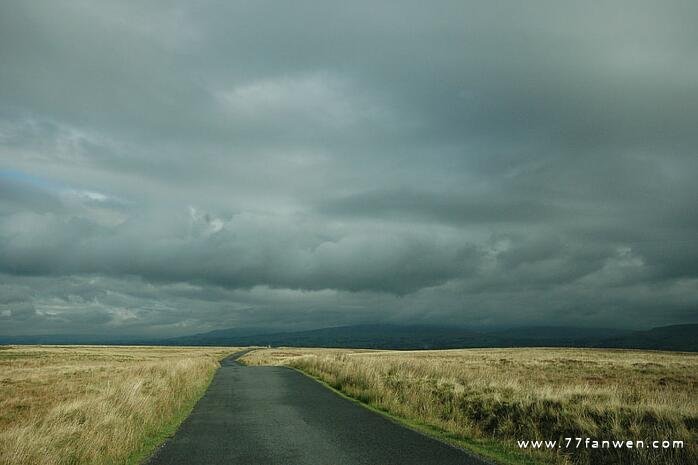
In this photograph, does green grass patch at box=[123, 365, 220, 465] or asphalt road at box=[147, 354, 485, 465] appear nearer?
asphalt road at box=[147, 354, 485, 465]

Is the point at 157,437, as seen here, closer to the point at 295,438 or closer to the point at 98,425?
the point at 98,425

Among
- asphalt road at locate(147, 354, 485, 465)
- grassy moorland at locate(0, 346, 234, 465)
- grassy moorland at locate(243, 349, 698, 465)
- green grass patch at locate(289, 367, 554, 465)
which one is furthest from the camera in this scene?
grassy moorland at locate(243, 349, 698, 465)

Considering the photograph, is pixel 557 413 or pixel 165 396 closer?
pixel 557 413

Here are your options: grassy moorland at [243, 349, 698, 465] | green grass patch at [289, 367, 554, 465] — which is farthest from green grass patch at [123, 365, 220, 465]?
grassy moorland at [243, 349, 698, 465]

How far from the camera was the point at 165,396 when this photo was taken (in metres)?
19.1

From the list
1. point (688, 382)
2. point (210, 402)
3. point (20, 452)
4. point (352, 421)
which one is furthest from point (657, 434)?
point (688, 382)

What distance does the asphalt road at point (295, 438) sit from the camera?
10.7m

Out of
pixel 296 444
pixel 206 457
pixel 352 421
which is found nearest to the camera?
pixel 206 457

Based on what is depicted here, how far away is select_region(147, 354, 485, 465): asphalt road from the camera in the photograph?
35.1ft

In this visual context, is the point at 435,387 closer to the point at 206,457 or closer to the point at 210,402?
the point at 210,402

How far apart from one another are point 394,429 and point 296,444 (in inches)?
139

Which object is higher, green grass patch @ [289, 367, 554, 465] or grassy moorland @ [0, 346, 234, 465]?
→ grassy moorland @ [0, 346, 234, 465]

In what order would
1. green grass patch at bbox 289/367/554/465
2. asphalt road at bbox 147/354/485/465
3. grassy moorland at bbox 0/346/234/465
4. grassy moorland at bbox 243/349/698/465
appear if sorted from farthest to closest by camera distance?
grassy moorland at bbox 243/349/698/465 < green grass patch at bbox 289/367/554/465 < asphalt road at bbox 147/354/485/465 < grassy moorland at bbox 0/346/234/465

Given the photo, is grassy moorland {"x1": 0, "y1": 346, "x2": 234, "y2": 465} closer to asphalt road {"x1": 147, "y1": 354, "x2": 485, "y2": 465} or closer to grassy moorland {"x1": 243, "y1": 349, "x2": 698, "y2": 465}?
asphalt road {"x1": 147, "y1": 354, "x2": 485, "y2": 465}
